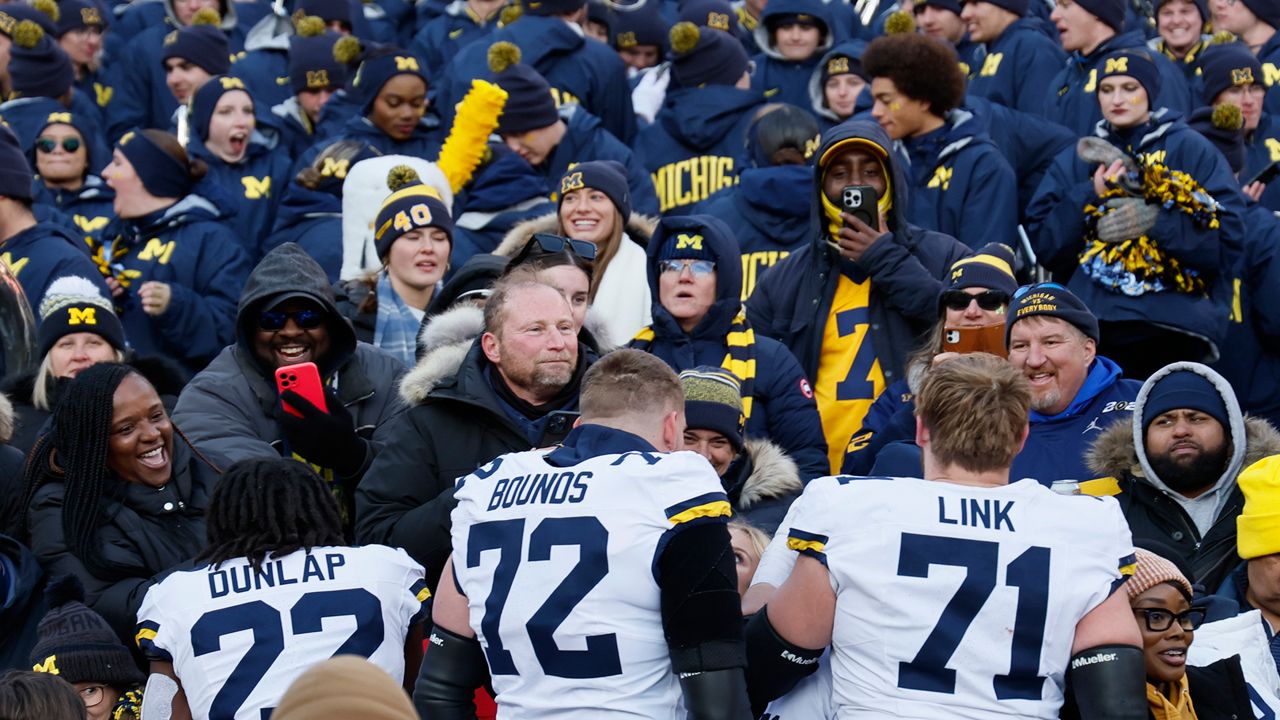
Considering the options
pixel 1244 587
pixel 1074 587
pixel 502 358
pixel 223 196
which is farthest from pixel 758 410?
pixel 223 196

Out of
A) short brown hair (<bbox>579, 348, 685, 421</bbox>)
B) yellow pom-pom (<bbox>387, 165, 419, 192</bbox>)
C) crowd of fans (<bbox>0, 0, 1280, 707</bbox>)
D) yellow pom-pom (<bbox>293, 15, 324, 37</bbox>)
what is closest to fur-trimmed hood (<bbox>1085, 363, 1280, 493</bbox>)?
crowd of fans (<bbox>0, 0, 1280, 707</bbox>)

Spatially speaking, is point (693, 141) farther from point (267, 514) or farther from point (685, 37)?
point (267, 514)

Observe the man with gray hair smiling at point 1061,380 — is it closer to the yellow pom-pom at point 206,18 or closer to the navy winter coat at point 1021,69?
the navy winter coat at point 1021,69

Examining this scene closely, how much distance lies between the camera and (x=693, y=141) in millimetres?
10352

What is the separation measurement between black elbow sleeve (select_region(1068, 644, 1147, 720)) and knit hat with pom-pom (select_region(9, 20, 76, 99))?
916cm

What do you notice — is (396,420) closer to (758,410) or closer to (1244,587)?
(758,410)

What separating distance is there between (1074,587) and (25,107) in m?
8.90

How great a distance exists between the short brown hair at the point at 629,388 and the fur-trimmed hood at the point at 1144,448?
2.17 meters

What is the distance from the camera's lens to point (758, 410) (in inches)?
265

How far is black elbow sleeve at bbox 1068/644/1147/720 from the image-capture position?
13.9 feet

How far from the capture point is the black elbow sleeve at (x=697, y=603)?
169 inches

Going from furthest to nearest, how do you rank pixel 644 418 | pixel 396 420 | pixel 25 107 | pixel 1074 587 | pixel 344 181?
pixel 25 107
pixel 344 181
pixel 396 420
pixel 644 418
pixel 1074 587

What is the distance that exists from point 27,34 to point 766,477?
7.33 m

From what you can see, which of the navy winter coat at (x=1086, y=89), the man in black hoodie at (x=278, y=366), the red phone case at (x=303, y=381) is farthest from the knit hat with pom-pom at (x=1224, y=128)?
the red phone case at (x=303, y=381)
